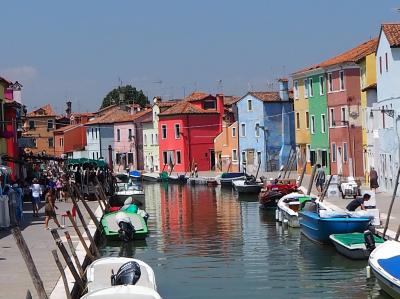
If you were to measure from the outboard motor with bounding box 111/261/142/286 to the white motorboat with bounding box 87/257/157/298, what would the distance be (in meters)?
0.33

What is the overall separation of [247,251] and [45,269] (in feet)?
29.2

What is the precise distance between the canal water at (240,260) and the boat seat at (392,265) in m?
1.14

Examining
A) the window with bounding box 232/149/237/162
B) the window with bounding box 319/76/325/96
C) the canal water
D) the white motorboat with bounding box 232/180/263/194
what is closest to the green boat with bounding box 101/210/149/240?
→ the canal water

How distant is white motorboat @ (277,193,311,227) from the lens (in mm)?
33656

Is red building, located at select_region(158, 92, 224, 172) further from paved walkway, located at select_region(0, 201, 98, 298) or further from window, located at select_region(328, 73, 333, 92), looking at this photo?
paved walkway, located at select_region(0, 201, 98, 298)

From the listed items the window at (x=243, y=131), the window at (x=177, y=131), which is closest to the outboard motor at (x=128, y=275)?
the window at (x=243, y=131)

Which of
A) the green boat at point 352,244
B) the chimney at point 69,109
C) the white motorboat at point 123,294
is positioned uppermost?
the chimney at point 69,109

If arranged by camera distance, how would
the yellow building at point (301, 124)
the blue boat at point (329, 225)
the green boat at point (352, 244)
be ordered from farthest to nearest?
the yellow building at point (301, 124), the blue boat at point (329, 225), the green boat at point (352, 244)

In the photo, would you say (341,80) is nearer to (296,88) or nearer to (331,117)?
(331,117)

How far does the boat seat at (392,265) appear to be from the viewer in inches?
679

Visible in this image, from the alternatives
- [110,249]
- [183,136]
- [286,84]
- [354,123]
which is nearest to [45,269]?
[110,249]

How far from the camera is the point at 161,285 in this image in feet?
70.8

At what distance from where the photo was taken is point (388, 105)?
134ft

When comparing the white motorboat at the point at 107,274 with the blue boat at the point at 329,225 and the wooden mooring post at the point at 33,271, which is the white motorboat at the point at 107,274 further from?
the blue boat at the point at 329,225
